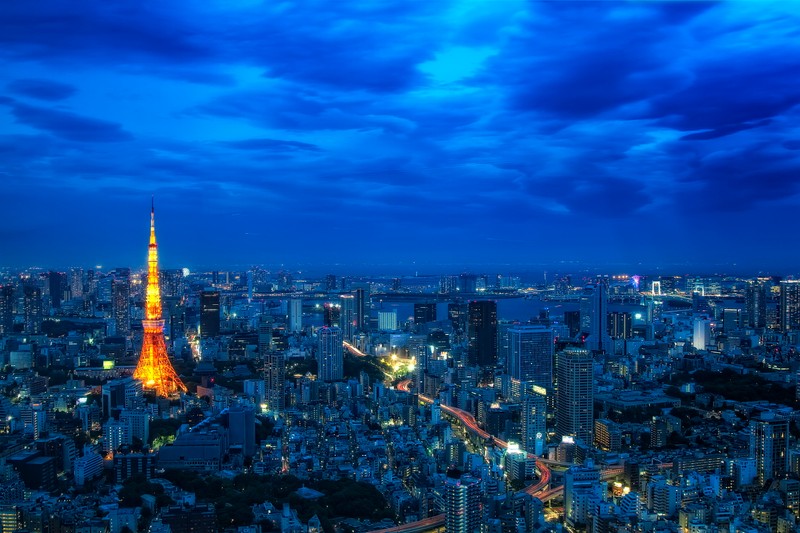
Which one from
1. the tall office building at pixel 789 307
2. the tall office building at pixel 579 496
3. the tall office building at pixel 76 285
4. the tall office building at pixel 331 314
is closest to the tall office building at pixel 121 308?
the tall office building at pixel 76 285

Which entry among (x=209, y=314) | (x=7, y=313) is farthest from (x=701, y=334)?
(x=7, y=313)

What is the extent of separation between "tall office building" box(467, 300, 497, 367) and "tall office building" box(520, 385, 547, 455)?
16.1 feet

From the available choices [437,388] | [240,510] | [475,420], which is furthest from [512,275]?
[240,510]

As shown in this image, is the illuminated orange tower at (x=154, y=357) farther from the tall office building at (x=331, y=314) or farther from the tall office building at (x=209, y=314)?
the tall office building at (x=331, y=314)

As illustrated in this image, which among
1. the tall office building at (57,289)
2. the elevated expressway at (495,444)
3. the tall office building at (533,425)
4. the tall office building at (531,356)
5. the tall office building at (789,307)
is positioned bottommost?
the elevated expressway at (495,444)

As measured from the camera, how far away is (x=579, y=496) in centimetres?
615

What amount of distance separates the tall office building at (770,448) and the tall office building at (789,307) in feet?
32.3

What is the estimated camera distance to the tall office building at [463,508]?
216 inches

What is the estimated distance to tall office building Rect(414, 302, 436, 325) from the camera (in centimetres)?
2005

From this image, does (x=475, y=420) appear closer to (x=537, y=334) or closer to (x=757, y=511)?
(x=537, y=334)

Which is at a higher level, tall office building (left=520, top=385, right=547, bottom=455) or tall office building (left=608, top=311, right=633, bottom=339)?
tall office building (left=608, top=311, right=633, bottom=339)

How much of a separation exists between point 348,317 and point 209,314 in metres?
3.49

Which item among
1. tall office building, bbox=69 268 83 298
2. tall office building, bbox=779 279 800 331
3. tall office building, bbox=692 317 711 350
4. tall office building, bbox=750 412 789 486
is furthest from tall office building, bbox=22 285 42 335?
tall office building, bbox=779 279 800 331

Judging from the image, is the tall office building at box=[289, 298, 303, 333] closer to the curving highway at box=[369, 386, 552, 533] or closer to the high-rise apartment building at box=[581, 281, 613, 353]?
the high-rise apartment building at box=[581, 281, 613, 353]
